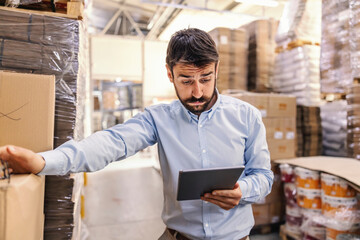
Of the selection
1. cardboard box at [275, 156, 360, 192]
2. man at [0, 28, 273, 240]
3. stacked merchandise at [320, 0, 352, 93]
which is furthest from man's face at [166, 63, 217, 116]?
stacked merchandise at [320, 0, 352, 93]

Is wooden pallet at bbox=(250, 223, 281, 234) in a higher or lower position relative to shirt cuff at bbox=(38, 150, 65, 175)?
lower

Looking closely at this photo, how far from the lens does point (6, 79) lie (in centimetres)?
119

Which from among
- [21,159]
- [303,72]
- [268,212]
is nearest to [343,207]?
[268,212]

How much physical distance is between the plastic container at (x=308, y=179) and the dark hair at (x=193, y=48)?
199 cm

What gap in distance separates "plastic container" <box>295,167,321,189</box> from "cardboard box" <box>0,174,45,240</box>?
249 cm

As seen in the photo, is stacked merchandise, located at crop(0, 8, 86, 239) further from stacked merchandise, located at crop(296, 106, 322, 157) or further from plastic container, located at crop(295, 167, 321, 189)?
stacked merchandise, located at crop(296, 106, 322, 157)

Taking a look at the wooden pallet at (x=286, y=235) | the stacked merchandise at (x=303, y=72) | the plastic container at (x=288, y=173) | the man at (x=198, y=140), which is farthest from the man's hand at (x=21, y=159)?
the stacked merchandise at (x=303, y=72)

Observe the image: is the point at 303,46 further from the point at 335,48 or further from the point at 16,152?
the point at 16,152

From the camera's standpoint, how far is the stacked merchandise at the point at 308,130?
136 inches

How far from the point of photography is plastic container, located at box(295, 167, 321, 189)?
265cm

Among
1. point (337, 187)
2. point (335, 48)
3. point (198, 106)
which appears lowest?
point (337, 187)

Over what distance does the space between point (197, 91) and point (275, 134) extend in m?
2.17

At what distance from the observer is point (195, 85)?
1230mm

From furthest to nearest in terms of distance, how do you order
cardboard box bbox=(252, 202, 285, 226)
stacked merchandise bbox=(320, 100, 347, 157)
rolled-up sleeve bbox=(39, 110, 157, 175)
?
stacked merchandise bbox=(320, 100, 347, 157), cardboard box bbox=(252, 202, 285, 226), rolled-up sleeve bbox=(39, 110, 157, 175)
